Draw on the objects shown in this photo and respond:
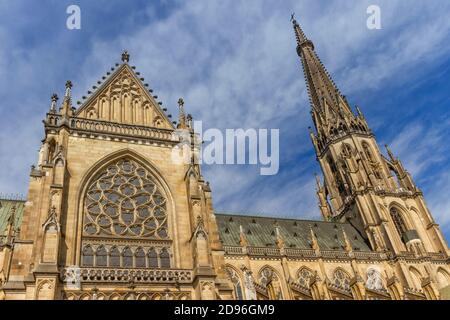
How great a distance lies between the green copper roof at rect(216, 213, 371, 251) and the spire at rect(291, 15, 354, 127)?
15368 mm

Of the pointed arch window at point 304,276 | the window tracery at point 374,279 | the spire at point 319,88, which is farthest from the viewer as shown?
the spire at point 319,88

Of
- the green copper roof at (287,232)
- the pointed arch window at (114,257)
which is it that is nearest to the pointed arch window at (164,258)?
the pointed arch window at (114,257)

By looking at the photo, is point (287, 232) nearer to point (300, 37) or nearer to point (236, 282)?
point (236, 282)

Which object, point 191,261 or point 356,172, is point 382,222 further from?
point 191,261

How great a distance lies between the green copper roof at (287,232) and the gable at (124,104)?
1596cm

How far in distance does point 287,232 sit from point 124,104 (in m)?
24.4

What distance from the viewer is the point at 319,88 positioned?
2247 inches

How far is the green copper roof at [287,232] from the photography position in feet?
125

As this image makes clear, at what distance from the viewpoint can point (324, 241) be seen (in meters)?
40.9

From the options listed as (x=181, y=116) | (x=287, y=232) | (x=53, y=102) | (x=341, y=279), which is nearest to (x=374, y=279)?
(x=341, y=279)

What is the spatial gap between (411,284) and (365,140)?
755 inches

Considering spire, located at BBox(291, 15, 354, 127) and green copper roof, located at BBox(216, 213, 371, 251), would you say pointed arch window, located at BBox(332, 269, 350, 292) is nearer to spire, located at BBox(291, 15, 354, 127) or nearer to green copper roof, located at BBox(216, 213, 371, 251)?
green copper roof, located at BBox(216, 213, 371, 251)

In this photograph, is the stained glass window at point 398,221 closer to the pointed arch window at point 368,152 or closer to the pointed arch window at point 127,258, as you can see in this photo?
the pointed arch window at point 368,152

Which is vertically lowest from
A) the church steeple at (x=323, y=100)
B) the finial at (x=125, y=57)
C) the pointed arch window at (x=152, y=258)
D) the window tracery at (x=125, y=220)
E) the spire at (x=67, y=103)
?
the pointed arch window at (x=152, y=258)
